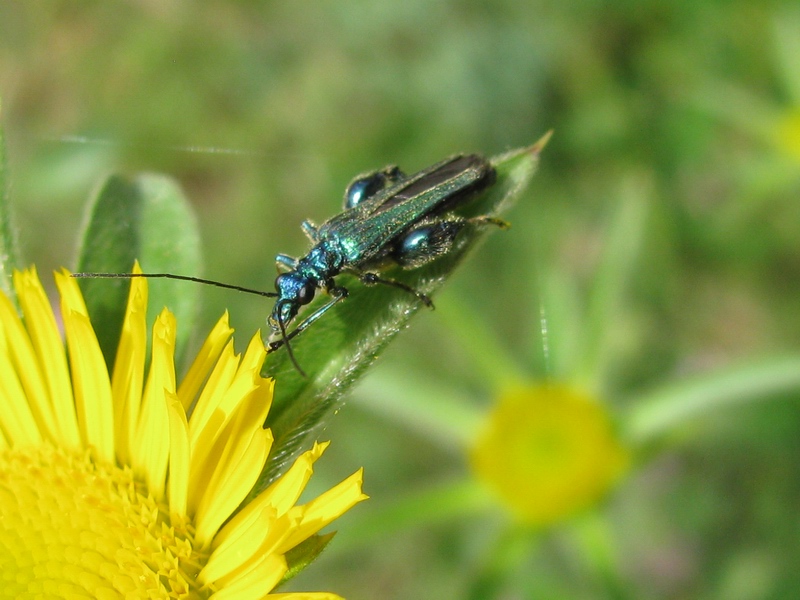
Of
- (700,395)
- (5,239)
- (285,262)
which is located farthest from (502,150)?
(5,239)

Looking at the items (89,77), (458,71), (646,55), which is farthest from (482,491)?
(89,77)

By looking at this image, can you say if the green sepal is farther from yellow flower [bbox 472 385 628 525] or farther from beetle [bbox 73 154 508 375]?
yellow flower [bbox 472 385 628 525]

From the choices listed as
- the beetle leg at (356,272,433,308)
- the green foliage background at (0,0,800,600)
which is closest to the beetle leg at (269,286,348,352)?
the beetle leg at (356,272,433,308)

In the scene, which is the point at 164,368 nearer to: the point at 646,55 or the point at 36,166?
the point at 36,166

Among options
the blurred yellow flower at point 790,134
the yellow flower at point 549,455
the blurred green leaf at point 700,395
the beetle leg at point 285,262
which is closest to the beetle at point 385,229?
the beetle leg at point 285,262

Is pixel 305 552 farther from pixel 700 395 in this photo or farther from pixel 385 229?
pixel 700 395

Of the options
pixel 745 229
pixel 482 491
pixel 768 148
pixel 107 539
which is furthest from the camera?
pixel 745 229
